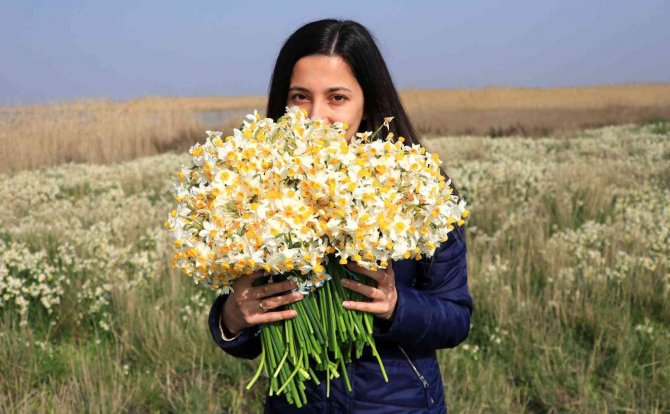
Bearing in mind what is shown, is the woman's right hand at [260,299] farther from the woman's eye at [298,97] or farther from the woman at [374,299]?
the woman's eye at [298,97]

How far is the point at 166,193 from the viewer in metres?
11.8

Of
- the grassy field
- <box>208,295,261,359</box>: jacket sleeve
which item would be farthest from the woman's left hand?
the grassy field

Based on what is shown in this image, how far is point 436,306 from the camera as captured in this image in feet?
8.06

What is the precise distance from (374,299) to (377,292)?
0.14 ft

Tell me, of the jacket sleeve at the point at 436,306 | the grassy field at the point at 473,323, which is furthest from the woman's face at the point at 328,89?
the grassy field at the point at 473,323

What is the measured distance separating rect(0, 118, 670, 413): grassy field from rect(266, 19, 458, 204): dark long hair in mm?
2272

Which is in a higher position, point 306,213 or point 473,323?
point 306,213

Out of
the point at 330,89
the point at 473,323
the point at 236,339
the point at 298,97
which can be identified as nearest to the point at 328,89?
the point at 330,89

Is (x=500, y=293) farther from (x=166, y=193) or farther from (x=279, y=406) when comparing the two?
(x=166, y=193)

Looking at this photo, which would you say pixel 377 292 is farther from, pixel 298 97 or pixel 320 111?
pixel 298 97

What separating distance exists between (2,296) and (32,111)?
1630 cm

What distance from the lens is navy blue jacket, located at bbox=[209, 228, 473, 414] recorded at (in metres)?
2.40

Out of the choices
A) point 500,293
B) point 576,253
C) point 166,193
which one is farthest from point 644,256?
point 166,193

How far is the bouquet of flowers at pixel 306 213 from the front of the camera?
190cm
